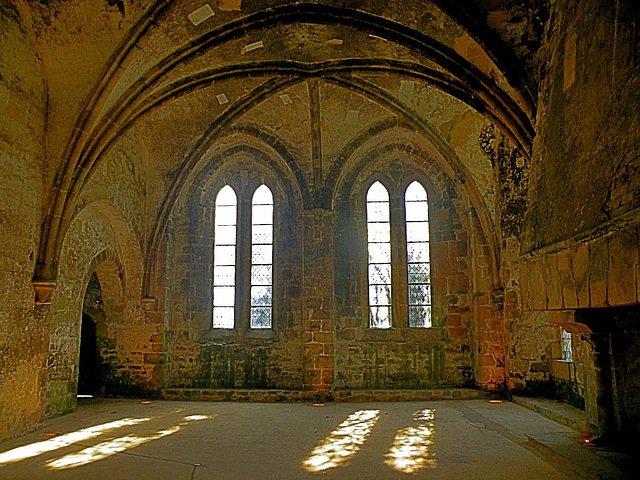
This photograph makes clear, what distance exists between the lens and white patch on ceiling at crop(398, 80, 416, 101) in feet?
27.7

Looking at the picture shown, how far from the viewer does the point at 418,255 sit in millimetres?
10039

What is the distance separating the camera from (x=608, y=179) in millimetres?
2844

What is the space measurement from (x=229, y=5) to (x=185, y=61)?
3.56ft

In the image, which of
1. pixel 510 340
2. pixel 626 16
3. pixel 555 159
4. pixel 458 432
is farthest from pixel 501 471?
pixel 510 340

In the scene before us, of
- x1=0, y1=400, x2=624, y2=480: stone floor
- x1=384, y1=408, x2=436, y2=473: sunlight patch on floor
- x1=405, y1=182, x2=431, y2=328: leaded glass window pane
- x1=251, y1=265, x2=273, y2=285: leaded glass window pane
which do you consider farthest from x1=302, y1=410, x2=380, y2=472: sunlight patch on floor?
x1=251, y1=265, x2=273, y2=285: leaded glass window pane

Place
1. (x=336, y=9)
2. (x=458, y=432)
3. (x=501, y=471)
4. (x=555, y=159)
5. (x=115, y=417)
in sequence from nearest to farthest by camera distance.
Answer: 1. (x=555, y=159)
2. (x=501, y=471)
3. (x=458, y=432)
4. (x=336, y=9)
5. (x=115, y=417)

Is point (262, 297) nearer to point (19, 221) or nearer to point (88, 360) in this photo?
point (88, 360)

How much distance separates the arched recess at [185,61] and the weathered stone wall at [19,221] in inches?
10.9

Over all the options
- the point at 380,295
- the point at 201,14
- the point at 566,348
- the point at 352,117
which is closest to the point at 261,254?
the point at 380,295

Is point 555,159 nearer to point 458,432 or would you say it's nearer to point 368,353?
point 458,432

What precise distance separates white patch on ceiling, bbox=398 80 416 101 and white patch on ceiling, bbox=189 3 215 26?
131 inches

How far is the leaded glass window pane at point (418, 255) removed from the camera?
32.2 ft

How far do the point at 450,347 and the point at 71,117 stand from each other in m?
7.07

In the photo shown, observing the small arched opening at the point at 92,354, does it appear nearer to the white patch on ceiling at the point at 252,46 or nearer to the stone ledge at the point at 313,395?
the stone ledge at the point at 313,395
